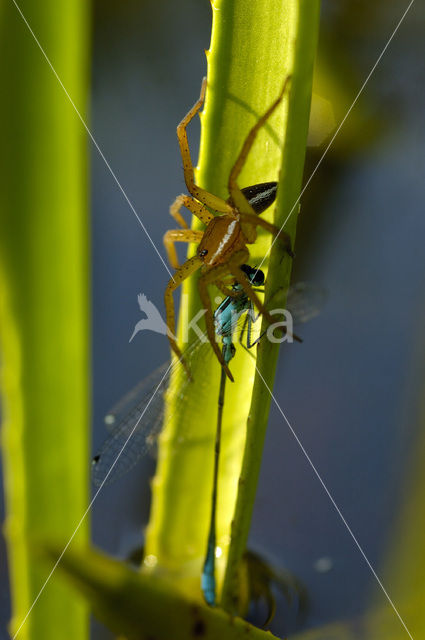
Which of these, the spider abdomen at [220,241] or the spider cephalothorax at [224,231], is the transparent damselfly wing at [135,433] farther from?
the spider abdomen at [220,241]

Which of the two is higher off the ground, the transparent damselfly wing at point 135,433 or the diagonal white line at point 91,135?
the diagonal white line at point 91,135

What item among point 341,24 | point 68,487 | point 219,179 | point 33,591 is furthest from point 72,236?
point 341,24

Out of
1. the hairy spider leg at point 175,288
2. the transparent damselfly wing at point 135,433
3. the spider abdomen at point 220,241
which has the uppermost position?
the spider abdomen at point 220,241

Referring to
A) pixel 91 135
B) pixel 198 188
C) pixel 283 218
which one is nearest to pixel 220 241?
pixel 198 188

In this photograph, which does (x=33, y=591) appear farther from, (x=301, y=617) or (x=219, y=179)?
(x=219, y=179)

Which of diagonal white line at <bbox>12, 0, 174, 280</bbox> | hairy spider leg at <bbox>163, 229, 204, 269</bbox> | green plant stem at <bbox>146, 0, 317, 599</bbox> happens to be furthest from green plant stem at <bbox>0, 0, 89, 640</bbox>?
hairy spider leg at <bbox>163, 229, 204, 269</bbox>

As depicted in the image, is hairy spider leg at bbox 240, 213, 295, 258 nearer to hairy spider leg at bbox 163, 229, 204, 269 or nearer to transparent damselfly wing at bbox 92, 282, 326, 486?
hairy spider leg at bbox 163, 229, 204, 269

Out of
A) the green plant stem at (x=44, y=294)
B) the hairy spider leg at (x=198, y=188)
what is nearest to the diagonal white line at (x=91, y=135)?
the green plant stem at (x=44, y=294)
